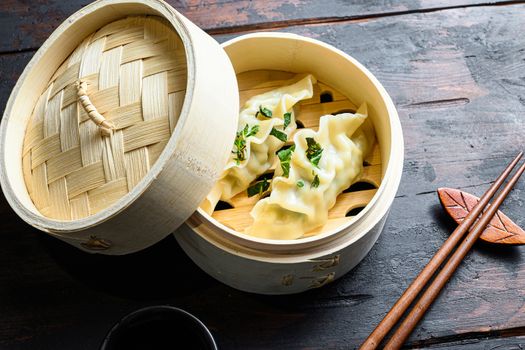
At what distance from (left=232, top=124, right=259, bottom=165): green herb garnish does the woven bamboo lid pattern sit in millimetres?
326

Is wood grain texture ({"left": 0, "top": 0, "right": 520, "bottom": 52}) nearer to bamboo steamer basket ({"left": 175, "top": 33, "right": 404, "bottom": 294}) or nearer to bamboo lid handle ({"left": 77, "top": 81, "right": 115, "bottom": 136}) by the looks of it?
bamboo steamer basket ({"left": 175, "top": 33, "right": 404, "bottom": 294})

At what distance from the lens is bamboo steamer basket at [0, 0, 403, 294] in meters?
1.51

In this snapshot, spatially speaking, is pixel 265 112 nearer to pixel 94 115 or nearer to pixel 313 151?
pixel 313 151

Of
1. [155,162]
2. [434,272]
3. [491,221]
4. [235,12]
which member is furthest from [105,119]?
[491,221]

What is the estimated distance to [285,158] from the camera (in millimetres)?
1865

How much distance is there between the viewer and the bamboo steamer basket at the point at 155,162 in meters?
1.51

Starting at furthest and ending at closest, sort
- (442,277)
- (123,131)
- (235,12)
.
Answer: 1. (235,12)
2. (442,277)
3. (123,131)

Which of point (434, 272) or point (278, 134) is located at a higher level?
point (278, 134)

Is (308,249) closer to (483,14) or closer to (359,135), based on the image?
(359,135)

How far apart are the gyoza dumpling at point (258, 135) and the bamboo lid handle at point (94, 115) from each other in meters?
0.36

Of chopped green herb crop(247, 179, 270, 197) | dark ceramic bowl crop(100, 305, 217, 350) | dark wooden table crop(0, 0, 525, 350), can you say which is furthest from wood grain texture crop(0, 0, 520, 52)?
dark ceramic bowl crop(100, 305, 217, 350)

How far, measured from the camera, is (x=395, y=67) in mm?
2188

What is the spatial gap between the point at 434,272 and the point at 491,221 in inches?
10.4

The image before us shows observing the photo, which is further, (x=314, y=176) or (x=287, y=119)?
(x=287, y=119)
